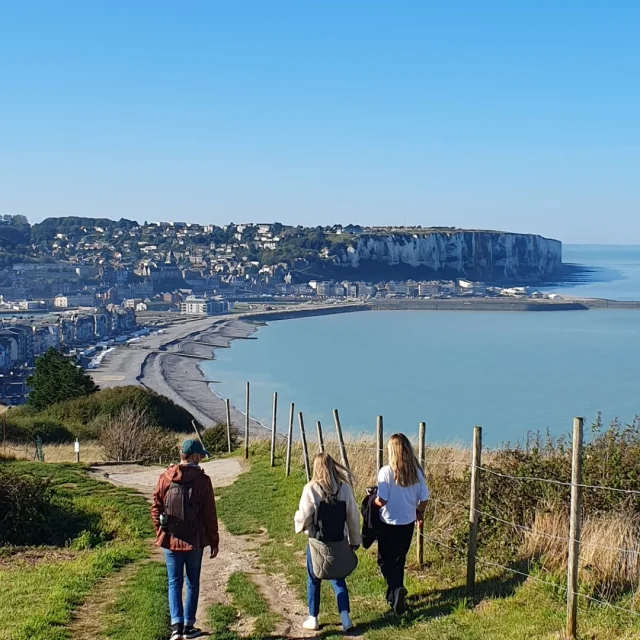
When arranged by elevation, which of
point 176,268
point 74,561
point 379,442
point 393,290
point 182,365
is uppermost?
point 379,442

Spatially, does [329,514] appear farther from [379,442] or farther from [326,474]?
[379,442]

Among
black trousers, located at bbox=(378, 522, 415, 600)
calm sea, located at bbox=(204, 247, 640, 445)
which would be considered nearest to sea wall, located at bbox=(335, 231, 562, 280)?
calm sea, located at bbox=(204, 247, 640, 445)

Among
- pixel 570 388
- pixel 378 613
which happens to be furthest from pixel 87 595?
pixel 570 388

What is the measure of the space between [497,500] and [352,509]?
155cm

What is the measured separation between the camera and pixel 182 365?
53.2 meters

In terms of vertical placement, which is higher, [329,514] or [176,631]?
[329,514]

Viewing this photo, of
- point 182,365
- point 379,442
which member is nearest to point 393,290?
point 182,365

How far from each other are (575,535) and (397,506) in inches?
32.6

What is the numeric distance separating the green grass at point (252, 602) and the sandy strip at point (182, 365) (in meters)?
17.8

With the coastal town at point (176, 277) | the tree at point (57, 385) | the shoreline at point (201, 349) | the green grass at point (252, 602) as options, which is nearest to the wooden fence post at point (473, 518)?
the green grass at point (252, 602)

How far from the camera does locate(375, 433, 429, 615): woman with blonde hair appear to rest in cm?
437

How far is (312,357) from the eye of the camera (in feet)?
193

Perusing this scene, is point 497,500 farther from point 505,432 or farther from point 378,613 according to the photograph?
point 505,432

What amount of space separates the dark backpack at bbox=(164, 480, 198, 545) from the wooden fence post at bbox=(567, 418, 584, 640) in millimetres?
1666
